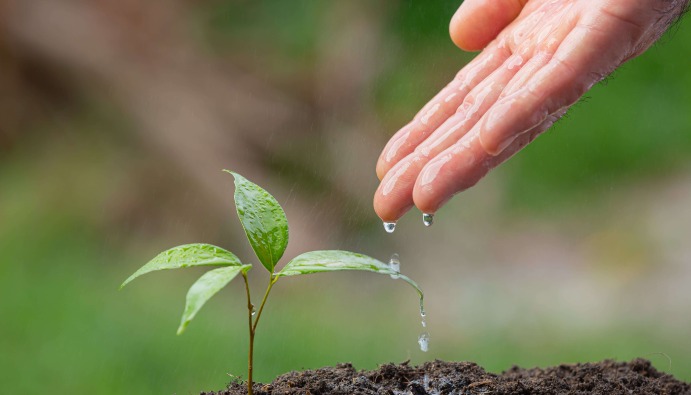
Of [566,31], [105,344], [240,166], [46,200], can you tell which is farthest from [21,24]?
[566,31]

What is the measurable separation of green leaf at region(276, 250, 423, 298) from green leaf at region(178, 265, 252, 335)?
6cm

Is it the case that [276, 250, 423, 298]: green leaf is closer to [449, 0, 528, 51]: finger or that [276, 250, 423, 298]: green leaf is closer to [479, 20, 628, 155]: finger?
[479, 20, 628, 155]: finger

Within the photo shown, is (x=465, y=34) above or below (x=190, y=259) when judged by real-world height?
above

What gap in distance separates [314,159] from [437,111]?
6.29 feet

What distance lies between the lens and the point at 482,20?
1.53 meters

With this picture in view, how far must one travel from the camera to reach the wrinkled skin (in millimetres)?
1055

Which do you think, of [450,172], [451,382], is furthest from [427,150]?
[451,382]

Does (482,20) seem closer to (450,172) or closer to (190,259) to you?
(450,172)

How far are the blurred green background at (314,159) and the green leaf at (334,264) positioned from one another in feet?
6.17

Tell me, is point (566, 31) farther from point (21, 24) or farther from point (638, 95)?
point (21, 24)

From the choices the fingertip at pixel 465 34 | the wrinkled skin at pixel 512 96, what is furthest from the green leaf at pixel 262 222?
the fingertip at pixel 465 34

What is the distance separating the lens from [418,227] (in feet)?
10.6

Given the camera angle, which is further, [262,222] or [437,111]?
[437,111]

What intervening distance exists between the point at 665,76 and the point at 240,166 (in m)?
1.95
